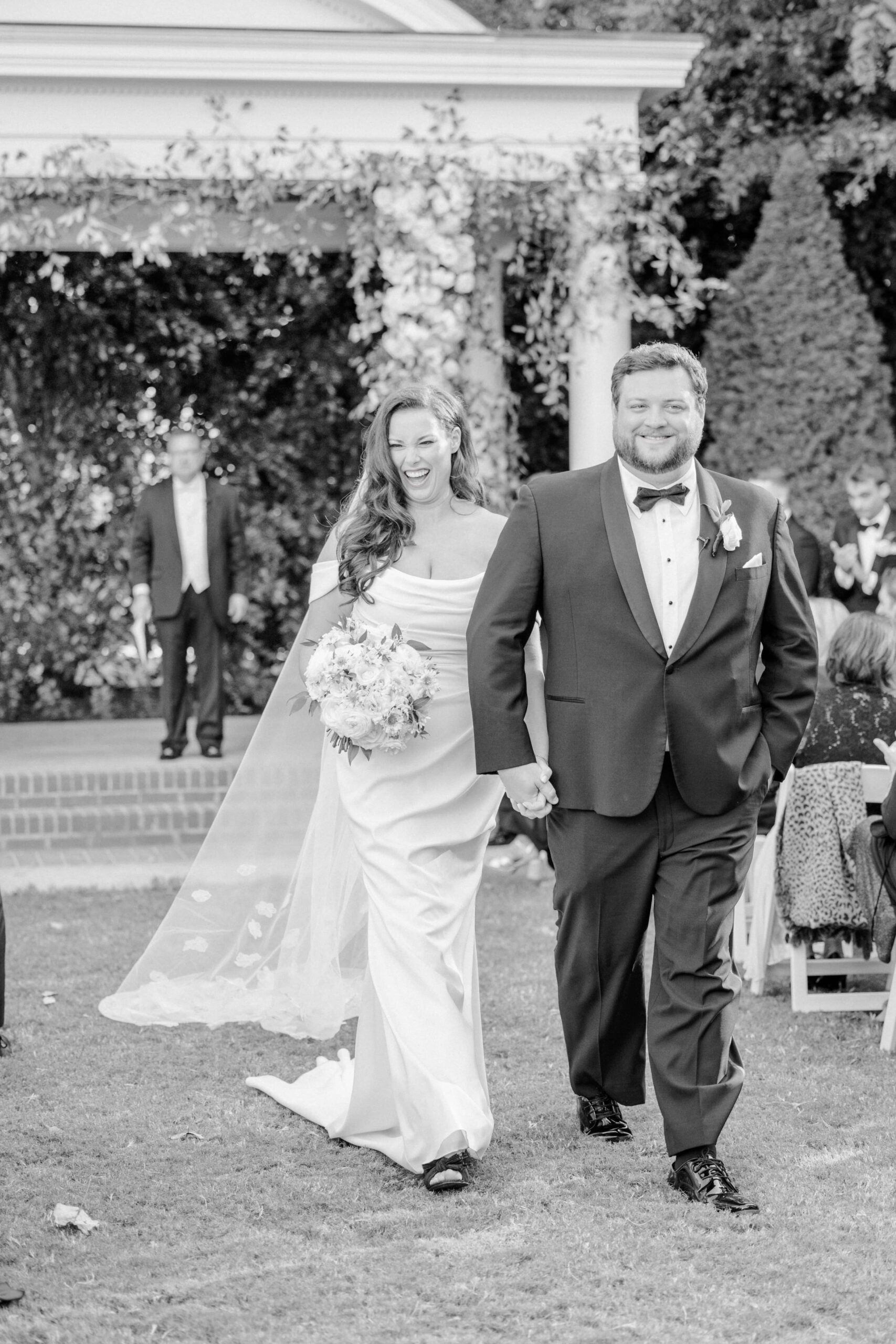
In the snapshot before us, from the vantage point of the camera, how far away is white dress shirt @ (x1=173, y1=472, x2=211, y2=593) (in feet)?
31.9

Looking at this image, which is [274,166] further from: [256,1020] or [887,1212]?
[887,1212]

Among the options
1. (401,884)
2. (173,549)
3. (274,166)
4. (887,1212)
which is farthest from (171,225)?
(887,1212)

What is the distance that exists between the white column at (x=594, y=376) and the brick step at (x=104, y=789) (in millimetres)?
2948

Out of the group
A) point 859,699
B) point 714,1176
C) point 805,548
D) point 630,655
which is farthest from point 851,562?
point 714,1176

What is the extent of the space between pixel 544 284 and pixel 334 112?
159 centimetres

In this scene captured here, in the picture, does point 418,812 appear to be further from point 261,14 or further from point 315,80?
point 261,14

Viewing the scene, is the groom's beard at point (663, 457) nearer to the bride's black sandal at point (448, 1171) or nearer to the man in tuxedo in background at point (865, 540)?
the bride's black sandal at point (448, 1171)

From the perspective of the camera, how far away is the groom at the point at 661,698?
3760 mm

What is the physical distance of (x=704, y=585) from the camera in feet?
12.3

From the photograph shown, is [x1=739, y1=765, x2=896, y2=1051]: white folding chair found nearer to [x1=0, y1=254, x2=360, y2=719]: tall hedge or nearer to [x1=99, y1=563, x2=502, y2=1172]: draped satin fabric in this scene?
[x1=99, y1=563, x2=502, y2=1172]: draped satin fabric

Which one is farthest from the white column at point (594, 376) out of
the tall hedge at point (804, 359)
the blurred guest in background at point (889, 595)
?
the blurred guest in background at point (889, 595)

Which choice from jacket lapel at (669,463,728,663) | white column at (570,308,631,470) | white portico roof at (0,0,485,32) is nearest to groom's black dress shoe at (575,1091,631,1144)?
jacket lapel at (669,463,728,663)

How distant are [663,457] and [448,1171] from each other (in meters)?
1.76

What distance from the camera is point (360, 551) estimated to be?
168 inches
